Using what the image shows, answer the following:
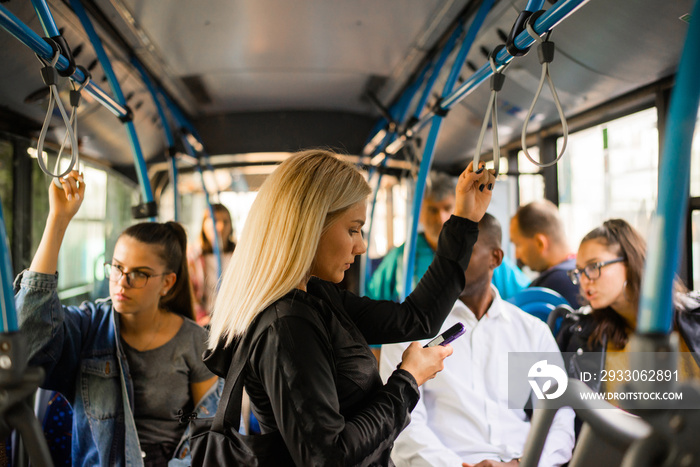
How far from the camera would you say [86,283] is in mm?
3348

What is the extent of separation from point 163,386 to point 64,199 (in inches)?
31.3

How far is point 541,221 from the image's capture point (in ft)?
11.2

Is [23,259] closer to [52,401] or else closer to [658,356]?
[52,401]

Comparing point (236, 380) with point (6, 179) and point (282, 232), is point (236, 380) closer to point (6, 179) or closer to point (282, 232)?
point (282, 232)

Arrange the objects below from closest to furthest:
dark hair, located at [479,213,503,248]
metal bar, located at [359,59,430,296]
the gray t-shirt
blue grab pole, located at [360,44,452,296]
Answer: the gray t-shirt < dark hair, located at [479,213,503,248] < blue grab pole, located at [360,44,452,296] < metal bar, located at [359,59,430,296]

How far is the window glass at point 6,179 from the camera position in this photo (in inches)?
95.8

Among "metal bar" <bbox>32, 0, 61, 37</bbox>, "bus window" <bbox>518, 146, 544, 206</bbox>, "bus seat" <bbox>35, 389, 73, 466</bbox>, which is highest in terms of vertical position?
"metal bar" <bbox>32, 0, 61, 37</bbox>

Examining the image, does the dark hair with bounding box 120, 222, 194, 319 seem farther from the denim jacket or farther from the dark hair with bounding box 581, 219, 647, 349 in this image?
Answer: the dark hair with bounding box 581, 219, 647, 349

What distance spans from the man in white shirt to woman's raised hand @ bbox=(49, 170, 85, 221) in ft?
4.19

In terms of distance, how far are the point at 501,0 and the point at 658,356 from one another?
1895 millimetres

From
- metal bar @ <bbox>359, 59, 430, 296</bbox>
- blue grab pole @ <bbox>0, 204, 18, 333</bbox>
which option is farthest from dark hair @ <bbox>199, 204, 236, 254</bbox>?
blue grab pole @ <bbox>0, 204, 18, 333</bbox>

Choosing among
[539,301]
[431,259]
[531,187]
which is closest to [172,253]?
[539,301]

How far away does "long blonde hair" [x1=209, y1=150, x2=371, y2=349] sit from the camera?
1.24 m

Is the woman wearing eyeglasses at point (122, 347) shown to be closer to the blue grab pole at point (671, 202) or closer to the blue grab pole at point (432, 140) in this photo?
the blue grab pole at point (432, 140)
